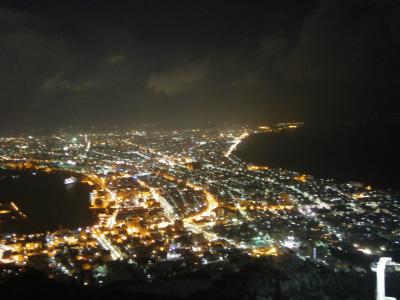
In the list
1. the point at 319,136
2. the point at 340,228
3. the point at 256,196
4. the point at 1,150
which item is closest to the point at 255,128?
the point at 319,136

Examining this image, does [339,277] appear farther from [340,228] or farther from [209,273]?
[340,228]

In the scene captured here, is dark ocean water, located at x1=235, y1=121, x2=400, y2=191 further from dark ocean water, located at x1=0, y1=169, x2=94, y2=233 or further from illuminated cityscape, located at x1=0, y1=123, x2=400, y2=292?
dark ocean water, located at x1=0, y1=169, x2=94, y2=233

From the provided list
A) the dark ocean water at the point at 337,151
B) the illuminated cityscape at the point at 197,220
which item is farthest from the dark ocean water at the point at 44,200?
the dark ocean water at the point at 337,151

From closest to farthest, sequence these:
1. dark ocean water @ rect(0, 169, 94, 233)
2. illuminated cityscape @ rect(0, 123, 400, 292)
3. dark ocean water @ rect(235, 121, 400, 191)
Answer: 1. illuminated cityscape @ rect(0, 123, 400, 292)
2. dark ocean water @ rect(0, 169, 94, 233)
3. dark ocean water @ rect(235, 121, 400, 191)

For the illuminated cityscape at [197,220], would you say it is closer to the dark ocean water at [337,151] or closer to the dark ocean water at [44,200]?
the dark ocean water at [44,200]

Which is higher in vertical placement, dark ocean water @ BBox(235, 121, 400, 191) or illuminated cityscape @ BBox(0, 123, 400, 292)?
dark ocean water @ BBox(235, 121, 400, 191)

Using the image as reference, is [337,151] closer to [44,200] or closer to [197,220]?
[197,220]

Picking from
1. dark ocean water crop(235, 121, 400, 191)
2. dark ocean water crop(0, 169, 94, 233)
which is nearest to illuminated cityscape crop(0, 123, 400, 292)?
dark ocean water crop(0, 169, 94, 233)
